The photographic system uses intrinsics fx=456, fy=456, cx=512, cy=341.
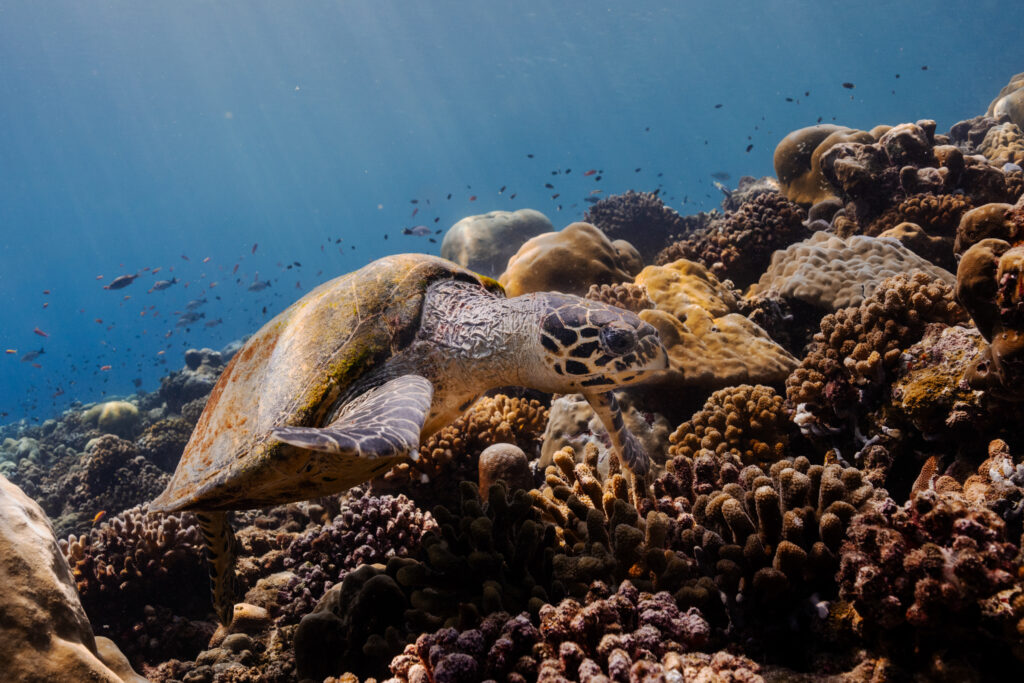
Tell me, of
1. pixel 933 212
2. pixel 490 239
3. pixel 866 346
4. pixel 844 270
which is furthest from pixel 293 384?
pixel 490 239

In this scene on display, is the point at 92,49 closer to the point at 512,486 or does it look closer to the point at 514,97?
the point at 514,97

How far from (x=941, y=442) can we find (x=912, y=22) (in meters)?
104

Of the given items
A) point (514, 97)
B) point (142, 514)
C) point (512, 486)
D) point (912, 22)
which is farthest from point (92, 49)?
point (912, 22)

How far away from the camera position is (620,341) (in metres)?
2.75

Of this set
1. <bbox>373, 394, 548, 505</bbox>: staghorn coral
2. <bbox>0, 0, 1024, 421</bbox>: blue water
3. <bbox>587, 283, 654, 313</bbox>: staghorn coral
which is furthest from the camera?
<bbox>0, 0, 1024, 421</bbox>: blue water

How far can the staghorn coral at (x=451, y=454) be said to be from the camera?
4.10m

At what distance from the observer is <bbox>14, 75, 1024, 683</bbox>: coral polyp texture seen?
147 centimetres

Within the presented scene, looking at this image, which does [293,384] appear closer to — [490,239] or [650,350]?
[650,350]

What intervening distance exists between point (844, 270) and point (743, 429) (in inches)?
113

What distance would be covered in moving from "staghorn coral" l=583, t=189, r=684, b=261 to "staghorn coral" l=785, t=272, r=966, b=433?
8.22m

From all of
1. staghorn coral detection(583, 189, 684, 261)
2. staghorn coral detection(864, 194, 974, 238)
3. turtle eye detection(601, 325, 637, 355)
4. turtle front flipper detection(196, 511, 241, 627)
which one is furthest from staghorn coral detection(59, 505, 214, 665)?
staghorn coral detection(583, 189, 684, 261)

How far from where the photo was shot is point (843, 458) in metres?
3.07

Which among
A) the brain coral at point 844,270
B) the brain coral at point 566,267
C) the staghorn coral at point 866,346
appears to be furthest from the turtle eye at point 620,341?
the brain coral at point 566,267

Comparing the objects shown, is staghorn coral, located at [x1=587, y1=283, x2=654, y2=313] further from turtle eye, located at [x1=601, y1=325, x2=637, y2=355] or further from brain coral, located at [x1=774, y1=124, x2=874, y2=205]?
brain coral, located at [x1=774, y1=124, x2=874, y2=205]
